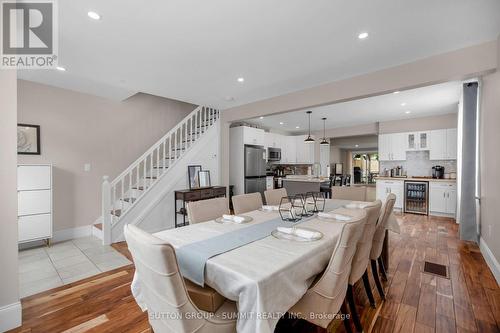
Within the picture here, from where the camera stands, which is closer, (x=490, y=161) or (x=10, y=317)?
(x=10, y=317)

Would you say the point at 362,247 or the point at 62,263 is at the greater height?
the point at 362,247

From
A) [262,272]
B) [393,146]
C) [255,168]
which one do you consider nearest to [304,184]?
[255,168]

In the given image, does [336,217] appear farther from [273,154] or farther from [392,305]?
[273,154]

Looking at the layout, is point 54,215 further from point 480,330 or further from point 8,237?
point 480,330

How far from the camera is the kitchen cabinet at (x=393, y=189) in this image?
593cm

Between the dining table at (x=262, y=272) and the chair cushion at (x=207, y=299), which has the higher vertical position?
the dining table at (x=262, y=272)

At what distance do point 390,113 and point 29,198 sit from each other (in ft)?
23.3

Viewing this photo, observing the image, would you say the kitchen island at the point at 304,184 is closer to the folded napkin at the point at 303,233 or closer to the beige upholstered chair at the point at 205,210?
the beige upholstered chair at the point at 205,210

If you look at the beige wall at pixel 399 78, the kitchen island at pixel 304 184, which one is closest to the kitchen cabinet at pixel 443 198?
the kitchen island at pixel 304 184

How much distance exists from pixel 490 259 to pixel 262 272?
3.36 m

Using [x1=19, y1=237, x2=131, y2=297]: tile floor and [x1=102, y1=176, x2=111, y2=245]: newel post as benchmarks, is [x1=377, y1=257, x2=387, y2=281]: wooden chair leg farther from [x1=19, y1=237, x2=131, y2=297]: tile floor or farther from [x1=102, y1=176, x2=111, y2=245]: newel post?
[x1=102, y1=176, x2=111, y2=245]: newel post

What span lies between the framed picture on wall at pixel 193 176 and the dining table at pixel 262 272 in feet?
9.62

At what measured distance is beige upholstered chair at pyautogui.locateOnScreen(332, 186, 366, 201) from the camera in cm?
346

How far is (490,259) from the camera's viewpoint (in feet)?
9.11
